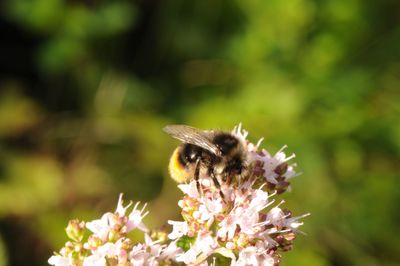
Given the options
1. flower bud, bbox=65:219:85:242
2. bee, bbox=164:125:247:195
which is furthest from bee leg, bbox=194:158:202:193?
flower bud, bbox=65:219:85:242

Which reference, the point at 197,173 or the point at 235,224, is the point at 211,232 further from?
the point at 197,173

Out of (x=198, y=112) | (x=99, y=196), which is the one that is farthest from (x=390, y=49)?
(x=99, y=196)

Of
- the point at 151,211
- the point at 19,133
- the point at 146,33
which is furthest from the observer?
the point at 146,33

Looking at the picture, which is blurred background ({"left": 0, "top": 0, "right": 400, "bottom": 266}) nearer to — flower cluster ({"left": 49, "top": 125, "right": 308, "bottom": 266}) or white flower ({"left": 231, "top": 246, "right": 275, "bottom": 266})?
flower cluster ({"left": 49, "top": 125, "right": 308, "bottom": 266})

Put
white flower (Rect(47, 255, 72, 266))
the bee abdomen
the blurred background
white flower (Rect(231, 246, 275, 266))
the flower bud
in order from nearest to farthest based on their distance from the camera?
white flower (Rect(231, 246, 275, 266))
white flower (Rect(47, 255, 72, 266))
the flower bud
the bee abdomen
the blurred background

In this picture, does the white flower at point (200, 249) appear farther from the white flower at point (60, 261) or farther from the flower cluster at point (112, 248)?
the white flower at point (60, 261)

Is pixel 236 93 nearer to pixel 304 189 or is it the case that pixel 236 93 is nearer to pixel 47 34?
pixel 304 189
